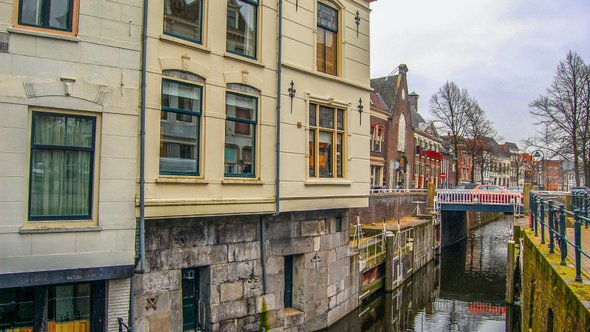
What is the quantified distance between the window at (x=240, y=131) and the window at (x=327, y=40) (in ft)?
9.00

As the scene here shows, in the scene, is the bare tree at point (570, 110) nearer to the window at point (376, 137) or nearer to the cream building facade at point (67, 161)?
the window at point (376, 137)

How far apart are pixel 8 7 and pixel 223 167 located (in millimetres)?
4509

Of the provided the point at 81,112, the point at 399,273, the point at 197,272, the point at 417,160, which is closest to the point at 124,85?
the point at 81,112

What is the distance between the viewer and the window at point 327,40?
1201 cm

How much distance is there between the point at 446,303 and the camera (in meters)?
20.3

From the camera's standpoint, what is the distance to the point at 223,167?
9.52 meters

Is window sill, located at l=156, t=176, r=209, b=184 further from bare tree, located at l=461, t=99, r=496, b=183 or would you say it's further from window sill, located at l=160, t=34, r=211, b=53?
bare tree, located at l=461, t=99, r=496, b=183

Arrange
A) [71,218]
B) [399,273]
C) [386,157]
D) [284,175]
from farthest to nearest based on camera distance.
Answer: [386,157]
[399,273]
[284,175]
[71,218]

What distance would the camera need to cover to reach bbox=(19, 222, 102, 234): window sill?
6940 millimetres

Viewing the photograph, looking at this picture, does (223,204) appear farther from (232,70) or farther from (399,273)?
(399,273)

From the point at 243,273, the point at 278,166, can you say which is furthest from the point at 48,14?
the point at 243,273

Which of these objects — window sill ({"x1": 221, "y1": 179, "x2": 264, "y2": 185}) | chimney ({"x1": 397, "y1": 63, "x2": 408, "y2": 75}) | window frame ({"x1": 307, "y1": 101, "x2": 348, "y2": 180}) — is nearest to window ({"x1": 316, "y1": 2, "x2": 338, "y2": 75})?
window frame ({"x1": 307, "y1": 101, "x2": 348, "y2": 180})

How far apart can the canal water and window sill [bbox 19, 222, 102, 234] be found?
7746mm

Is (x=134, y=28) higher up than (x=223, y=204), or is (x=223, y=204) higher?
(x=134, y=28)
